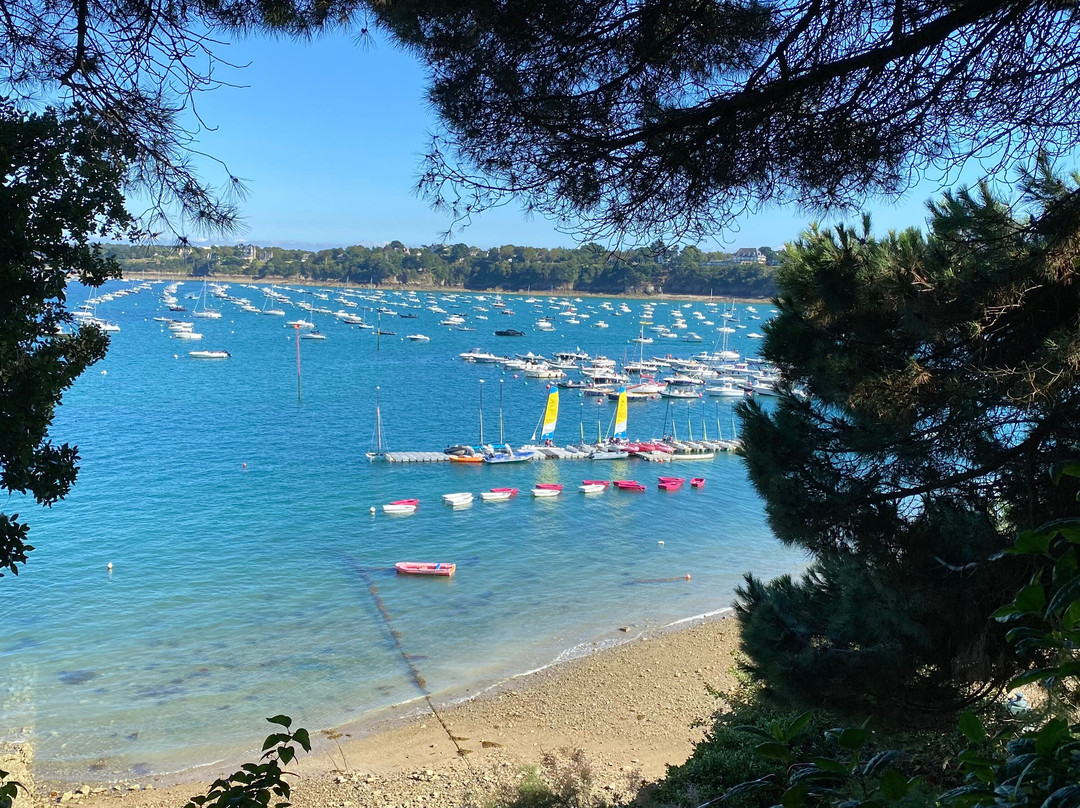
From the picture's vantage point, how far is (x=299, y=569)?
1764cm

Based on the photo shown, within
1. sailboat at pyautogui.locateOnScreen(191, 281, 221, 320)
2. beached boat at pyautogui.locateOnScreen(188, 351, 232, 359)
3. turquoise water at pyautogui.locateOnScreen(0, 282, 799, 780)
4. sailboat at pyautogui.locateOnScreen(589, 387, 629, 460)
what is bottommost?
turquoise water at pyautogui.locateOnScreen(0, 282, 799, 780)

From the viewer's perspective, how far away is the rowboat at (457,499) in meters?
22.1

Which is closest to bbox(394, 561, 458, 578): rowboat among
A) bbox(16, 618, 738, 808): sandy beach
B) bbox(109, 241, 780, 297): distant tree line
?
bbox(16, 618, 738, 808): sandy beach

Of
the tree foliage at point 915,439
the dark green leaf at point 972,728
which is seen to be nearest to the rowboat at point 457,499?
the tree foliage at point 915,439

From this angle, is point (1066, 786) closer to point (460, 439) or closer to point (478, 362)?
point (460, 439)

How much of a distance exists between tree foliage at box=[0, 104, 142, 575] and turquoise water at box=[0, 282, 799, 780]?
338 inches

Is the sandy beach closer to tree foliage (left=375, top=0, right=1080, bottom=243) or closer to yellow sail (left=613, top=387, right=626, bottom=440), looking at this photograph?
tree foliage (left=375, top=0, right=1080, bottom=243)

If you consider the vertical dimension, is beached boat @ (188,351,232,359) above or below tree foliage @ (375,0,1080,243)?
below

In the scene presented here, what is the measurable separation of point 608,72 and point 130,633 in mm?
14385

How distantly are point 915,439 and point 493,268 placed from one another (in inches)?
2801

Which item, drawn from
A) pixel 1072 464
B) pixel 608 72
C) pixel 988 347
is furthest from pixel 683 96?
pixel 1072 464

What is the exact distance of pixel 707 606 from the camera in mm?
16156

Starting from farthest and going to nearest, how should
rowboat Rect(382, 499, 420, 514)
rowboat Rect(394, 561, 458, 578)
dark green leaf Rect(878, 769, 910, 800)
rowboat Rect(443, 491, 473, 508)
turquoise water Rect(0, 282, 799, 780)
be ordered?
rowboat Rect(443, 491, 473, 508), rowboat Rect(382, 499, 420, 514), rowboat Rect(394, 561, 458, 578), turquoise water Rect(0, 282, 799, 780), dark green leaf Rect(878, 769, 910, 800)

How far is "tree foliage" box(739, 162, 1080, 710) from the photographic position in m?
3.73
